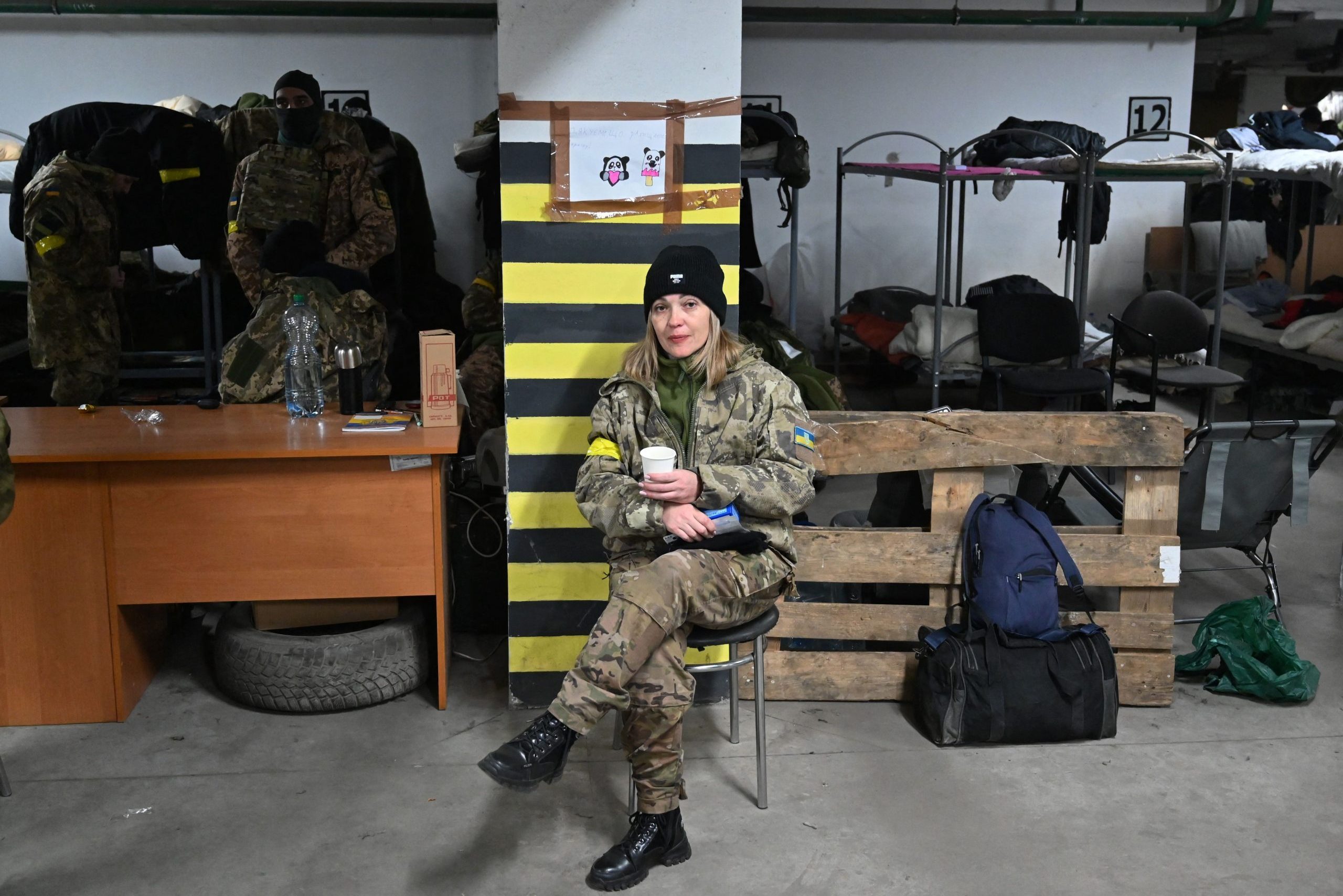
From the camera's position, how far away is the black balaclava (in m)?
5.17

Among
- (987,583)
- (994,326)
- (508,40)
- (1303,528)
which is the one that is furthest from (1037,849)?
(994,326)

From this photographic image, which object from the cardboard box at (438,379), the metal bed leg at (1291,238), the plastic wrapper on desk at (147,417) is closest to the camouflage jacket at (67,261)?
the plastic wrapper on desk at (147,417)

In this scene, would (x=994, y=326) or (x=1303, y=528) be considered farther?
(x=994, y=326)

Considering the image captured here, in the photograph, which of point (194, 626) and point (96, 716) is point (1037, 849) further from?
point (194, 626)

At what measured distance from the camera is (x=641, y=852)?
8.83 ft

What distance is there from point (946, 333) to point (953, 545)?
348cm

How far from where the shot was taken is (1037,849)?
2807 mm

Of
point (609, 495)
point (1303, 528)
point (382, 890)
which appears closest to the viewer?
point (382, 890)

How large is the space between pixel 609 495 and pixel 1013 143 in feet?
14.7

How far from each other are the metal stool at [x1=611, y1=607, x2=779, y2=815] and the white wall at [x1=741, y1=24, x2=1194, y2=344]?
607 centimetres

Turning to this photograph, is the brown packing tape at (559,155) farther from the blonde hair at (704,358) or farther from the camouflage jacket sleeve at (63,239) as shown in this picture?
the camouflage jacket sleeve at (63,239)

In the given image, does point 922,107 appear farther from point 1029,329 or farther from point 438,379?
point 438,379

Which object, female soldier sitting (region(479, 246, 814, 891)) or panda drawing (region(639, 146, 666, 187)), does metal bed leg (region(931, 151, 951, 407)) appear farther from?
female soldier sitting (region(479, 246, 814, 891))

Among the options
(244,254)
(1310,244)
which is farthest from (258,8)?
(1310,244)
